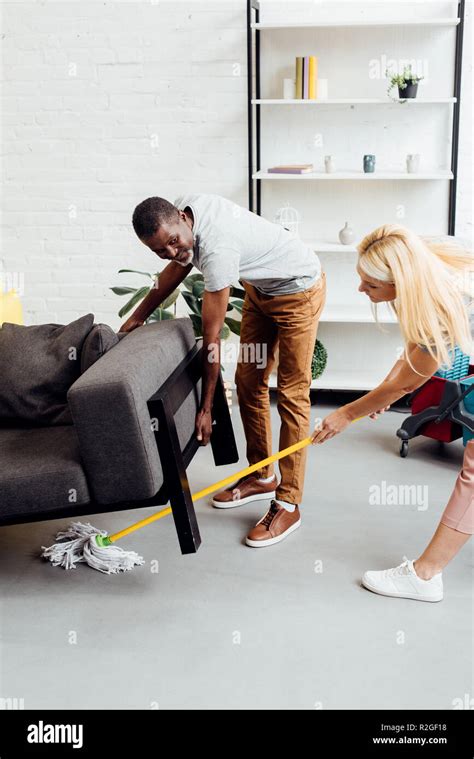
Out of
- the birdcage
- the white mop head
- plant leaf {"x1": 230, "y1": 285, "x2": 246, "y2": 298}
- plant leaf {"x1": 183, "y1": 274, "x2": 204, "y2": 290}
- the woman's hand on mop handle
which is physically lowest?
the white mop head

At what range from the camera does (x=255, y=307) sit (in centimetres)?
300

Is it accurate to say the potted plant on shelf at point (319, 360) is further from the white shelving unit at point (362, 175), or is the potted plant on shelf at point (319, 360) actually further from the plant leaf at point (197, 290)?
the white shelving unit at point (362, 175)

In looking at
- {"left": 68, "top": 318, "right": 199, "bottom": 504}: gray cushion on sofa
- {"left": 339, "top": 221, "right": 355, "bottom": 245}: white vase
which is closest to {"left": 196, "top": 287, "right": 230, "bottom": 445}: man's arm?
{"left": 68, "top": 318, "right": 199, "bottom": 504}: gray cushion on sofa

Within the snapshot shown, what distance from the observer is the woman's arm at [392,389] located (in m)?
2.33

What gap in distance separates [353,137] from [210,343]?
215 cm

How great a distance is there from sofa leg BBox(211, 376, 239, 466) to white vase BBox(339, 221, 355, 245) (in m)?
1.43

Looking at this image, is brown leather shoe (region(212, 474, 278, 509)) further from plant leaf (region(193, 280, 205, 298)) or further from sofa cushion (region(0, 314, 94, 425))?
plant leaf (region(193, 280, 205, 298))

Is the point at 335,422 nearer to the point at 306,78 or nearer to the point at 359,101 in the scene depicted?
the point at 359,101

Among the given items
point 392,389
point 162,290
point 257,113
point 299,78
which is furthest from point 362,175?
point 392,389

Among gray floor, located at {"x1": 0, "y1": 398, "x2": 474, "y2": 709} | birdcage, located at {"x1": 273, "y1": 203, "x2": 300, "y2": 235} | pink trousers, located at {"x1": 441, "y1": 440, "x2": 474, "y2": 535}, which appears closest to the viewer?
gray floor, located at {"x1": 0, "y1": 398, "x2": 474, "y2": 709}

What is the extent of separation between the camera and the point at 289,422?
2.92 meters

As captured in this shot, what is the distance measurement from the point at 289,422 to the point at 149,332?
56cm

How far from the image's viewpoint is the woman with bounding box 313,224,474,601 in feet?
7.00

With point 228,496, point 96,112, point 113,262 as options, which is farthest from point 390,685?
point 96,112
